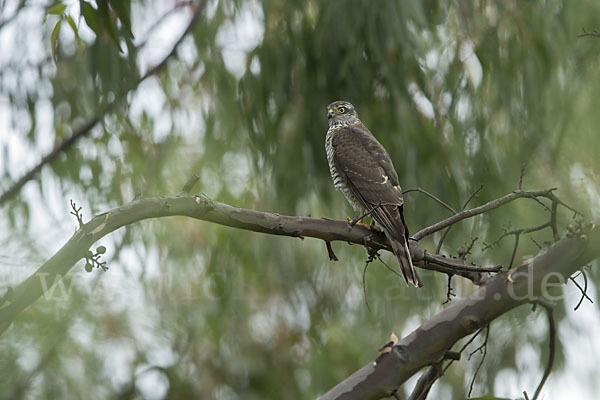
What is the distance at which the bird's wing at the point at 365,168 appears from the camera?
8.98 feet

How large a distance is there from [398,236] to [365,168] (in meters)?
0.78

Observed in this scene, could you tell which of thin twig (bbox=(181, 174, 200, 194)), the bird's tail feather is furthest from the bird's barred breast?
thin twig (bbox=(181, 174, 200, 194))

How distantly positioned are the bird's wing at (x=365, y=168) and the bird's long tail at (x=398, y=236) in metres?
0.12

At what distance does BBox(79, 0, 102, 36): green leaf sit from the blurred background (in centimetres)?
86

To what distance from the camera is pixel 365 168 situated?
2.90 meters

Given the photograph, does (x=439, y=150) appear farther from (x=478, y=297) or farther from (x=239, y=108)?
(x=478, y=297)

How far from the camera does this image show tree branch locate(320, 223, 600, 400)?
55.4 inches

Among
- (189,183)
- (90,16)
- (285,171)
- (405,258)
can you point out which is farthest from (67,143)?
(189,183)

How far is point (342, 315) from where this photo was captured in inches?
205

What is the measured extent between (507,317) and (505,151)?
120 cm

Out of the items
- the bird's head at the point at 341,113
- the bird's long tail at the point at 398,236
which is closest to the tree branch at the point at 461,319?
the bird's long tail at the point at 398,236

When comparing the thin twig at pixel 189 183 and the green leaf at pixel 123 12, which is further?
the green leaf at pixel 123 12

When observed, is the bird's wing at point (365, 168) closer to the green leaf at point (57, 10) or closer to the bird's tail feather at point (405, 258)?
the bird's tail feather at point (405, 258)

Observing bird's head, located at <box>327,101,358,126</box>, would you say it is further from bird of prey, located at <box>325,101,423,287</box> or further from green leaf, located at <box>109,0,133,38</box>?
green leaf, located at <box>109,0,133,38</box>
